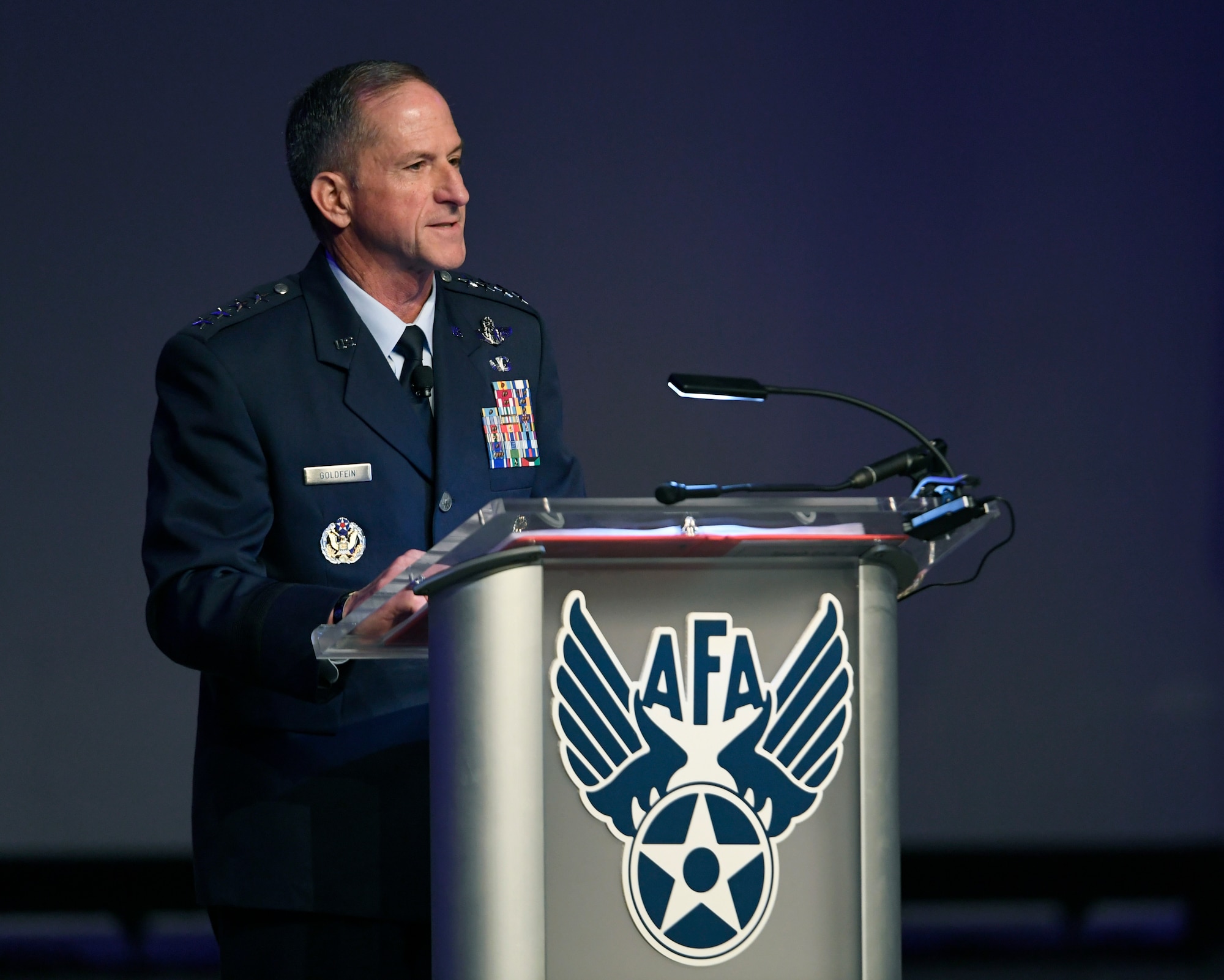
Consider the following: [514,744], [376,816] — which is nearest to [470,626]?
[514,744]

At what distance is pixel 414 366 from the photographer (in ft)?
6.24

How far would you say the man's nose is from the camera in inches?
75.7

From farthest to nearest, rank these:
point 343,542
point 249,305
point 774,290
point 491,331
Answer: point 774,290 < point 491,331 < point 249,305 < point 343,542

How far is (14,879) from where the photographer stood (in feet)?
12.6

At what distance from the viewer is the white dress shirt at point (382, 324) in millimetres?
1916

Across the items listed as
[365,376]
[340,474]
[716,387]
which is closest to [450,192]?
[365,376]

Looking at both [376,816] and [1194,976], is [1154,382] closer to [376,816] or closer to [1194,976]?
[1194,976]

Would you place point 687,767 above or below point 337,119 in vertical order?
below

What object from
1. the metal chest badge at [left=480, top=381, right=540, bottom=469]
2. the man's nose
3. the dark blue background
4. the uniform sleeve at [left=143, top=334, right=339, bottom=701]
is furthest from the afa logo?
the dark blue background

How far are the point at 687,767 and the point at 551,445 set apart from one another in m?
0.90

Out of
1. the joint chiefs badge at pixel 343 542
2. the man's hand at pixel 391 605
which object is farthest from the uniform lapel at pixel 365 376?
the man's hand at pixel 391 605

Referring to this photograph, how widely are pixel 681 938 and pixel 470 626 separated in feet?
0.95

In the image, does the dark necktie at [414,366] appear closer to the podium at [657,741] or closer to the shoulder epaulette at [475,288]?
the shoulder epaulette at [475,288]

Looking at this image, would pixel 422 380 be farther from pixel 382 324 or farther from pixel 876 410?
pixel 876 410
